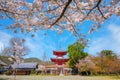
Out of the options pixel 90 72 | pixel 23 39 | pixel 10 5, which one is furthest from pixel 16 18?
pixel 90 72

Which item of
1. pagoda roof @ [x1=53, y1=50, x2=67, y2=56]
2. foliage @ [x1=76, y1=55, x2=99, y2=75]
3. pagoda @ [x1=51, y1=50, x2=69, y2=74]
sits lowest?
foliage @ [x1=76, y1=55, x2=99, y2=75]

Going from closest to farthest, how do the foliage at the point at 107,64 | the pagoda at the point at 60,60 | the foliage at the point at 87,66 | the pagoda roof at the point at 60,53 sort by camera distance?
the foliage at the point at 107,64 → the foliage at the point at 87,66 → the pagoda at the point at 60,60 → the pagoda roof at the point at 60,53

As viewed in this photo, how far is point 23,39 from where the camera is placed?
7.85 metres

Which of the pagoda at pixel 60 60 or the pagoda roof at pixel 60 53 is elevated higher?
the pagoda roof at pixel 60 53

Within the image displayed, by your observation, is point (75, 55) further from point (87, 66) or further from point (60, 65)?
point (87, 66)

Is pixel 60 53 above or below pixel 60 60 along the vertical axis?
above

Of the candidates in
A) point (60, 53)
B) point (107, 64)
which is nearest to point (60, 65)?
point (60, 53)

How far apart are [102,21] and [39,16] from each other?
181 cm

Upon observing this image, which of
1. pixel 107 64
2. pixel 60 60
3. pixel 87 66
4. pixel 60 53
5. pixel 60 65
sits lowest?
pixel 87 66

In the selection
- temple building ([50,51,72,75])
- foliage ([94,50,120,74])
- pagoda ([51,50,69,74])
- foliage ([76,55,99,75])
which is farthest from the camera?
pagoda ([51,50,69,74])

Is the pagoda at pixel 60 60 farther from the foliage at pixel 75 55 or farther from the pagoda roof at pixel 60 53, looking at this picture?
the foliage at pixel 75 55

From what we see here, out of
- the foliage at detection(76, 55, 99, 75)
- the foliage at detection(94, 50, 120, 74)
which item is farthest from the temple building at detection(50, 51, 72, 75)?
the foliage at detection(94, 50, 120, 74)

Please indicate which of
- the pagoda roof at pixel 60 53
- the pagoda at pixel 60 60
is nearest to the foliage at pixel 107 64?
the pagoda at pixel 60 60

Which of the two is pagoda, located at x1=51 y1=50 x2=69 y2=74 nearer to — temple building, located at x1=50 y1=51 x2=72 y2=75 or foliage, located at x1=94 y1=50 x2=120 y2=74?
temple building, located at x1=50 y1=51 x2=72 y2=75
